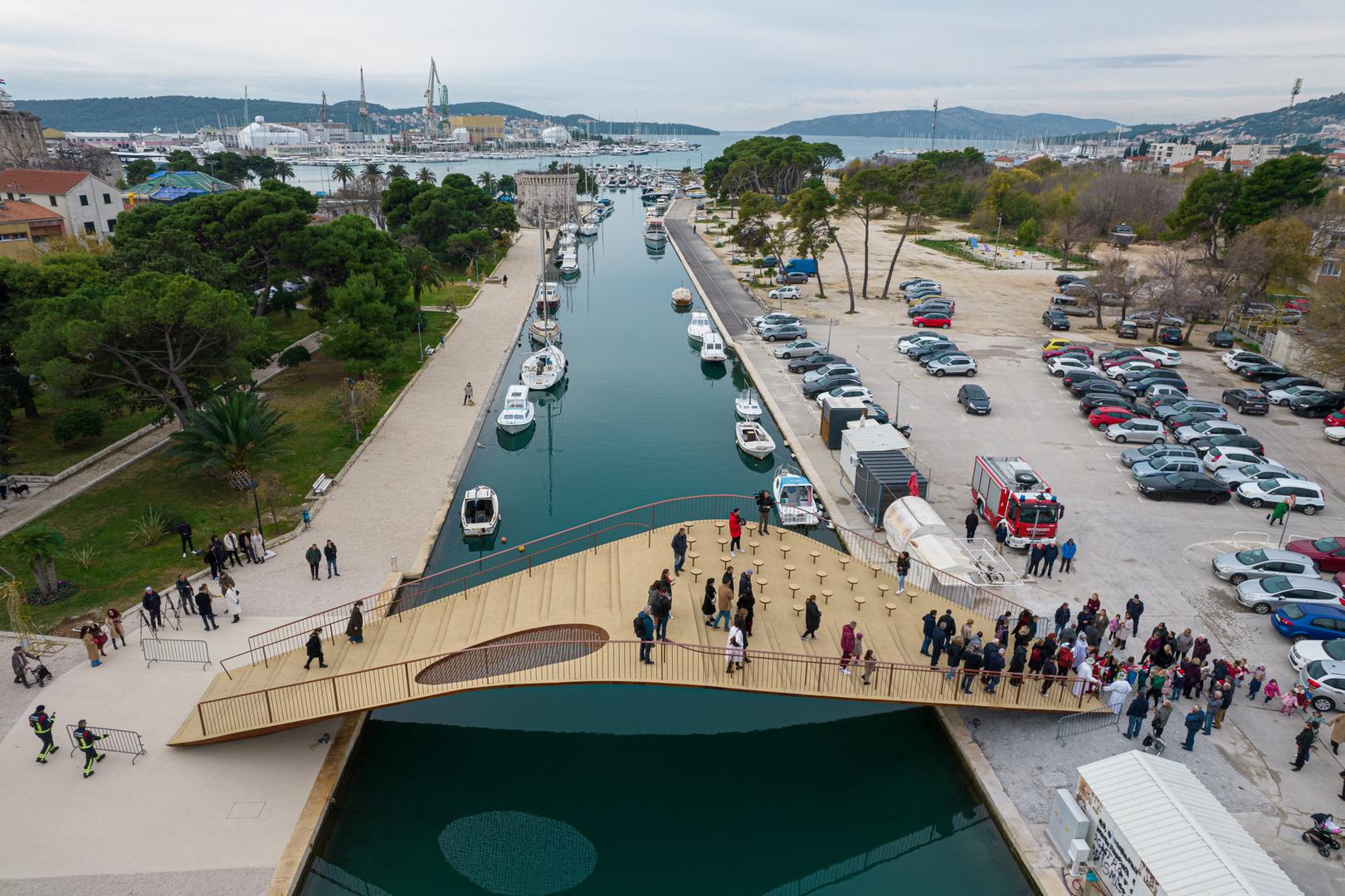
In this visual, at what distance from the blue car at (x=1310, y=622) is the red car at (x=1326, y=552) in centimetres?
390

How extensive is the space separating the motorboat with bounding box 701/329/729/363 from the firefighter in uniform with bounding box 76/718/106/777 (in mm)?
35920

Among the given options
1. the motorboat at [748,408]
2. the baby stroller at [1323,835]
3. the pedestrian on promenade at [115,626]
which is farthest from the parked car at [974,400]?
the pedestrian on promenade at [115,626]

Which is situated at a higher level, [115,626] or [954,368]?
Answer: [954,368]

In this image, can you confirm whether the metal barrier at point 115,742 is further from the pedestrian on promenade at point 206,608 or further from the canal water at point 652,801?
the canal water at point 652,801

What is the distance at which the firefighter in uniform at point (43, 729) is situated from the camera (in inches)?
598

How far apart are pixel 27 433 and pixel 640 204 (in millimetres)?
124189

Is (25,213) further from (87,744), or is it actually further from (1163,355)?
(1163,355)

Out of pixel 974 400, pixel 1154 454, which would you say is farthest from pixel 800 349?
pixel 1154 454

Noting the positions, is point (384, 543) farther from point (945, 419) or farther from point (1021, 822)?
point (945, 419)

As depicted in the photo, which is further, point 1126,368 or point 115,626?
point 1126,368

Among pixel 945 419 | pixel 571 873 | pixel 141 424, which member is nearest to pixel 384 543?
pixel 571 873

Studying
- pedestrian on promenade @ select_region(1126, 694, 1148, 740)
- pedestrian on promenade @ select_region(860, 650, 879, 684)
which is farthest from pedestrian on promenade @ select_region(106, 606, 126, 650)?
pedestrian on promenade @ select_region(1126, 694, 1148, 740)

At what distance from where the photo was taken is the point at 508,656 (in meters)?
17.0

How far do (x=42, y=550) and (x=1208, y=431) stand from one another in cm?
4032
